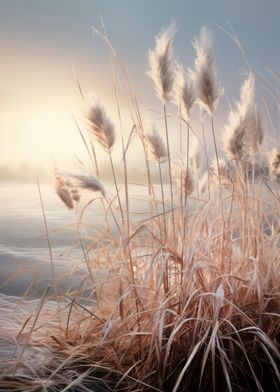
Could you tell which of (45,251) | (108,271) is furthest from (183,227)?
(45,251)

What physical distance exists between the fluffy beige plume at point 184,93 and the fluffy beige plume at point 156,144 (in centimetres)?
12

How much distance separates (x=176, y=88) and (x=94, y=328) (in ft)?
2.24

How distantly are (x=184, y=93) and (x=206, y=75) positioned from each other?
3.6 inches

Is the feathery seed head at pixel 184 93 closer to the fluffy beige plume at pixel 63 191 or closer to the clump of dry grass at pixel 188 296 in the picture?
the clump of dry grass at pixel 188 296

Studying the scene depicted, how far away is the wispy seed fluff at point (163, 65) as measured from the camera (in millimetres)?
1553

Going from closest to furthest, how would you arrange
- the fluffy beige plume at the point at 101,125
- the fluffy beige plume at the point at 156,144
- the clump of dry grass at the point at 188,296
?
1. the clump of dry grass at the point at 188,296
2. the fluffy beige plume at the point at 101,125
3. the fluffy beige plume at the point at 156,144

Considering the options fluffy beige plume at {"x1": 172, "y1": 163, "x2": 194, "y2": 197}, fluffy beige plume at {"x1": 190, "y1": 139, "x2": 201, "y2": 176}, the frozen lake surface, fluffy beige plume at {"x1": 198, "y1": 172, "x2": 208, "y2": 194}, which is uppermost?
fluffy beige plume at {"x1": 190, "y1": 139, "x2": 201, "y2": 176}

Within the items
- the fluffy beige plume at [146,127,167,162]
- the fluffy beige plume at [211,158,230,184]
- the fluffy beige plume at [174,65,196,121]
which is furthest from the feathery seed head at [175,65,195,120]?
the fluffy beige plume at [211,158,230,184]

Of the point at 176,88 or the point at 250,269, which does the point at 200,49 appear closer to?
the point at 176,88

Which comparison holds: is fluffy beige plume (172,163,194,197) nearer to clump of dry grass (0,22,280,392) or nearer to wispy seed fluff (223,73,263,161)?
clump of dry grass (0,22,280,392)

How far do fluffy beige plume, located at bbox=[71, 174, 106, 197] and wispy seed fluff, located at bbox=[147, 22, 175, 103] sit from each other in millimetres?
333

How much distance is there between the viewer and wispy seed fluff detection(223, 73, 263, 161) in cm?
152

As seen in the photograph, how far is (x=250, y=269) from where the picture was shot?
1525 millimetres

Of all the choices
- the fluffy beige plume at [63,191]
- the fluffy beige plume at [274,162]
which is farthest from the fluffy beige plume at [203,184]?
the fluffy beige plume at [63,191]
